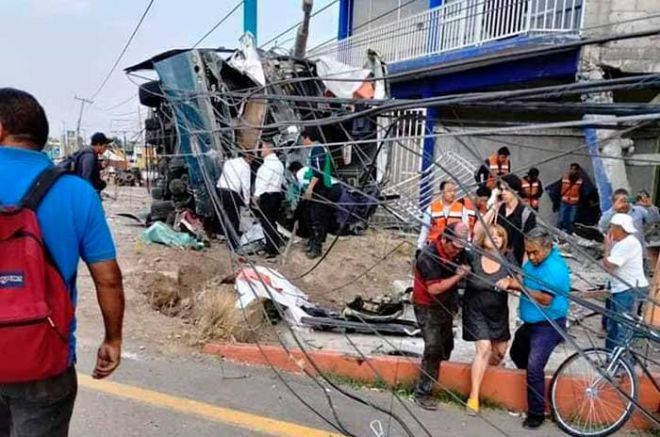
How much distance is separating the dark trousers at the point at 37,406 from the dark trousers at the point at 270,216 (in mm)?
6557

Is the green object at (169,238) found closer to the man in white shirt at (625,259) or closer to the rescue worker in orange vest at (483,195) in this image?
the rescue worker in orange vest at (483,195)

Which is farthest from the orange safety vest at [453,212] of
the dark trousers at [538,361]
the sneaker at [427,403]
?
the sneaker at [427,403]

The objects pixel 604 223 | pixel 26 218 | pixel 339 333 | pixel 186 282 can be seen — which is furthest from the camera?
pixel 604 223

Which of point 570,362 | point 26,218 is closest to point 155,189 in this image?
point 570,362

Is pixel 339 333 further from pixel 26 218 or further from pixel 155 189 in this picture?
pixel 155 189

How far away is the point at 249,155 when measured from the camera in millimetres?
8648

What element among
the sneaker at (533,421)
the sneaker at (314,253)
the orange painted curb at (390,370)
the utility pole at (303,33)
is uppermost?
the utility pole at (303,33)

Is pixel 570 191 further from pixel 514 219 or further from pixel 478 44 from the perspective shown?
pixel 514 219

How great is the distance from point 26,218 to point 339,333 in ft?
15.2

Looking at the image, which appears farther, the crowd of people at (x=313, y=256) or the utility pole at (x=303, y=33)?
the utility pole at (x=303, y=33)

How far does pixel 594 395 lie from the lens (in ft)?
15.7

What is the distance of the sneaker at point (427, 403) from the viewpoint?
16.0 ft

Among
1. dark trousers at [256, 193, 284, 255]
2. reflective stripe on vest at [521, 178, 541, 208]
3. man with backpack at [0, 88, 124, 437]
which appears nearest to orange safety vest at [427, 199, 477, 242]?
dark trousers at [256, 193, 284, 255]

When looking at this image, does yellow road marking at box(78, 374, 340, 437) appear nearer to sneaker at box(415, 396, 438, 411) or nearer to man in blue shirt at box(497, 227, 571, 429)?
Result: sneaker at box(415, 396, 438, 411)
